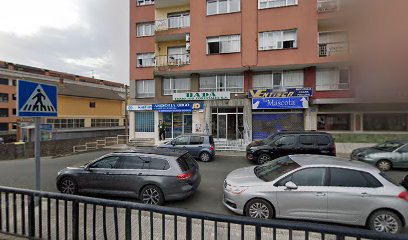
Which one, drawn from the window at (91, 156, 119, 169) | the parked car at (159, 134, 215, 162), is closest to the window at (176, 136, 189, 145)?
the parked car at (159, 134, 215, 162)

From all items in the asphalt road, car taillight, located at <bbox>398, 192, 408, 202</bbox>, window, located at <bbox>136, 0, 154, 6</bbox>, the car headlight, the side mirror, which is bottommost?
the asphalt road

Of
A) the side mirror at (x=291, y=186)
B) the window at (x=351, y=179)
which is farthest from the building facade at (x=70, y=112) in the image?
the window at (x=351, y=179)

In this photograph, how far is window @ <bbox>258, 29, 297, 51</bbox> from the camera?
54.4 ft

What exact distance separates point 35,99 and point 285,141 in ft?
33.3

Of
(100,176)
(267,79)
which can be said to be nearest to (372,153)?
(267,79)

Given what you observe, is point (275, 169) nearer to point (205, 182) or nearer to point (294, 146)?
point (205, 182)

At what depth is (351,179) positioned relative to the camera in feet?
15.8

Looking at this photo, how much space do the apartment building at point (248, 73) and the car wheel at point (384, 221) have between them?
12643mm

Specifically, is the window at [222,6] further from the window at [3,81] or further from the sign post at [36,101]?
the window at [3,81]

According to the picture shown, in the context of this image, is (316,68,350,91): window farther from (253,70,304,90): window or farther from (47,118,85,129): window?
(47,118,85,129): window

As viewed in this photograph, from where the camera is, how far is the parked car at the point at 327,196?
459cm

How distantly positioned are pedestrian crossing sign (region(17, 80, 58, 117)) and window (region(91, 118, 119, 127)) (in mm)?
32573

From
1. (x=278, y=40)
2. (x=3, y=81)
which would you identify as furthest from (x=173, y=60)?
(x=3, y=81)

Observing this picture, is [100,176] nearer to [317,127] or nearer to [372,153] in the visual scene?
[372,153]
